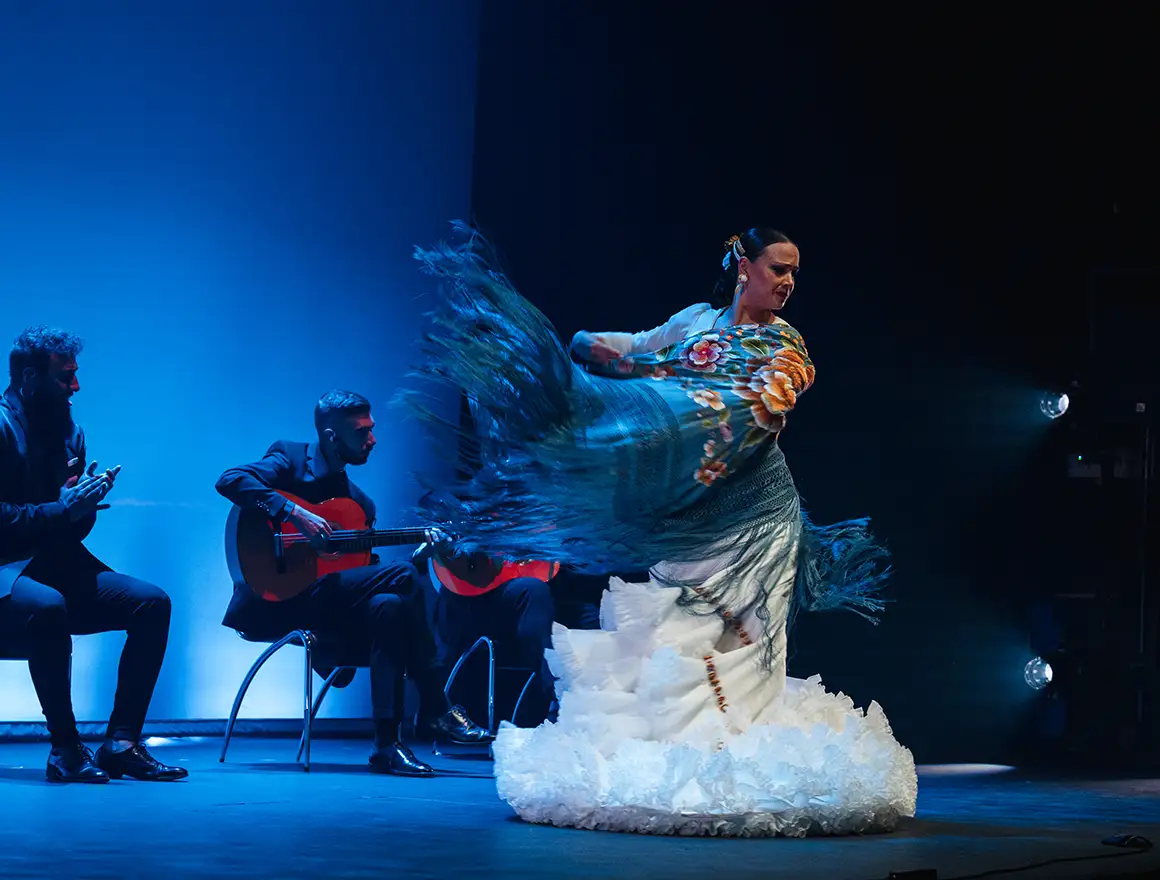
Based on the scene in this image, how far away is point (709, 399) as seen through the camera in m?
3.54

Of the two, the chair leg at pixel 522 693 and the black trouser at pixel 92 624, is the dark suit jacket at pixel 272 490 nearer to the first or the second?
the black trouser at pixel 92 624

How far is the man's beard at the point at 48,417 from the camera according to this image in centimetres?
451

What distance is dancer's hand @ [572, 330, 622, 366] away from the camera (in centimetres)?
368

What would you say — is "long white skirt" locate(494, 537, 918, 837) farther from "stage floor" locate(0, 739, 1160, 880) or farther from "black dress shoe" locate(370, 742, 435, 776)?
"black dress shoe" locate(370, 742, 435, 776)

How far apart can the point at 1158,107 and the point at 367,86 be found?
3.06 metres

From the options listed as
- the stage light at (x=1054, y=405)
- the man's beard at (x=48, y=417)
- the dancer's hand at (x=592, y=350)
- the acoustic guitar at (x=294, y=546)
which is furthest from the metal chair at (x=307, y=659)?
the stage light at (x=1054, y=405)

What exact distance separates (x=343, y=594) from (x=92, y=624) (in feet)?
2.64

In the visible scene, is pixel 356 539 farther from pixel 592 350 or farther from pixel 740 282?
pixel 740 282

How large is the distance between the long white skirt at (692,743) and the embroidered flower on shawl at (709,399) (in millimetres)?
379

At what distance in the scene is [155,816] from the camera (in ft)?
11.6

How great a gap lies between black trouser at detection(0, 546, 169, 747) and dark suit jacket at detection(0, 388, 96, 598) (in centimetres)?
6

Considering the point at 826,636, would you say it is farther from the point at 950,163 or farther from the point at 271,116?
the point at 271,116

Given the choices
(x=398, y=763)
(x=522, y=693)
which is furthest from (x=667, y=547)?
(x=522, y=693)

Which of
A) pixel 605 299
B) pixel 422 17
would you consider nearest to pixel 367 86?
pixel 422 17
